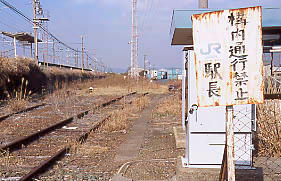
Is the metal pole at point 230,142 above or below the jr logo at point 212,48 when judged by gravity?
below

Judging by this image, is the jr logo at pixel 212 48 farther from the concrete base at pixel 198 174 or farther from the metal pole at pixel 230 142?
the concrete base at pixel 198 174

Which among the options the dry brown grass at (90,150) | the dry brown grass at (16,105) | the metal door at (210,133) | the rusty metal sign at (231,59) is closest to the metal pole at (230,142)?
the rusty metal sign at (231,59)

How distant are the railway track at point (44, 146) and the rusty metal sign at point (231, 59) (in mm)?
3457

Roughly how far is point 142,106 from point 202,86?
13.7 m

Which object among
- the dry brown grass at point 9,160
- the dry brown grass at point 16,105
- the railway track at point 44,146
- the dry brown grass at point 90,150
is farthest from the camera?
the dry brown grass at point 16,105

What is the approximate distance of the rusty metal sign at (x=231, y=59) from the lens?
281 cm

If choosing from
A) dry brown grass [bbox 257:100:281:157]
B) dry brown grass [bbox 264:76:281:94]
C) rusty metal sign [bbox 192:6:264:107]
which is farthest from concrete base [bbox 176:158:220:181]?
dry brown grass [bbox 264:76:281:94]

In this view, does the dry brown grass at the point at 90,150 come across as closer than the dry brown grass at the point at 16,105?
Yes

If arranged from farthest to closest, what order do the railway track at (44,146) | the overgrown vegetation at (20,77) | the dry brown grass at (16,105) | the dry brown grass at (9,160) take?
1. the overgrown vegetation at (20,77)
2. the dry brown grass at (16,105)
3. the dry brown grass at (9,160)
4. the railway track at (44,146)

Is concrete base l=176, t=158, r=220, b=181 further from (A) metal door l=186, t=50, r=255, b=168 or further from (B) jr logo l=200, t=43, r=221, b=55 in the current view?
(B) jr logo l=200, t=43, r=221, b=55

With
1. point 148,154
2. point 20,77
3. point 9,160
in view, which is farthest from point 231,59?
point 20,77

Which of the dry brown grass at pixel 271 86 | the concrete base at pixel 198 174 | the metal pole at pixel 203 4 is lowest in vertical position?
the concrete base at pixel 198 174

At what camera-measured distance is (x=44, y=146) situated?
7746 millimetres

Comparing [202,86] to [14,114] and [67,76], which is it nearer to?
[14,114]
